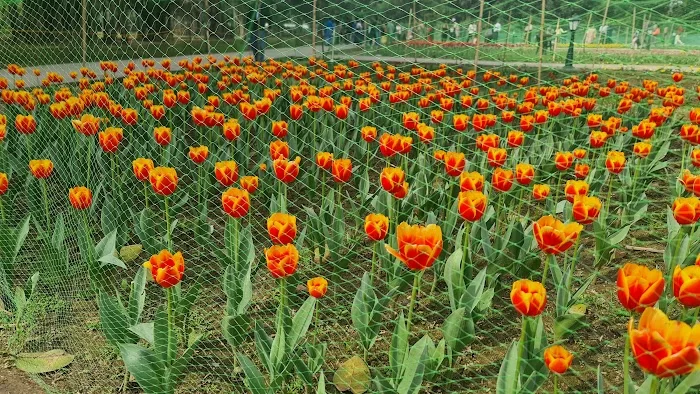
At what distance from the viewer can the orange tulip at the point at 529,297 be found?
1.70 m

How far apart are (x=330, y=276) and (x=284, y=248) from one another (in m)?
1.18

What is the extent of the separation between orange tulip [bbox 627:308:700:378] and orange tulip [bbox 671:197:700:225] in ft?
4.10

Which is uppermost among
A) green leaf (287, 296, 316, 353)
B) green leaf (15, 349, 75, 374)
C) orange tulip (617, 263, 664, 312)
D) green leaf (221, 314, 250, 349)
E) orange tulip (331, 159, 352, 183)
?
orange tulip (617, 263, 664, 312)

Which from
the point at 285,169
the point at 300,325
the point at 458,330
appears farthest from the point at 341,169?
the point at 458,330

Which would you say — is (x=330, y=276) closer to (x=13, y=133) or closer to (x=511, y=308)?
(x=511, y=308)

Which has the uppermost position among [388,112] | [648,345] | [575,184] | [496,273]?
[648,345]

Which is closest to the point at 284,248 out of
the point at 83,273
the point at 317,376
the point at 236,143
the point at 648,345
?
the point at 317,376

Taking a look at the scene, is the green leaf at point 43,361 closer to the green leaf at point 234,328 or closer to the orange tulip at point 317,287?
the green leaf at point 234,328

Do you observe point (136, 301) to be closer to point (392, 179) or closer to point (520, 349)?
point (392, 179)

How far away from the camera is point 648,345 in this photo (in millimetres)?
1244

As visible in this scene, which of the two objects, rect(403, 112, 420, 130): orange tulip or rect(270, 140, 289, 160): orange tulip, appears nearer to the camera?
rect(270, 140, 289, 160): orange tulip

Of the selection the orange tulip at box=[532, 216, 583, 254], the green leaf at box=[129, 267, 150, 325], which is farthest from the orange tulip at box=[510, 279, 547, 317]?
the green leaf at box=[129, 267, 150, 325]

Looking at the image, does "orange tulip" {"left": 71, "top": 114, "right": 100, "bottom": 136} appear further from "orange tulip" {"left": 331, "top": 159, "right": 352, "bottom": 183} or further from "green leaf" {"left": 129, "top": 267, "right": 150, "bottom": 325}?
"orange tulip" {"left": 331, "top": 159, "right": 352, "bottom": 183}

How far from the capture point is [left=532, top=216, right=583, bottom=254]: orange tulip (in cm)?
202
